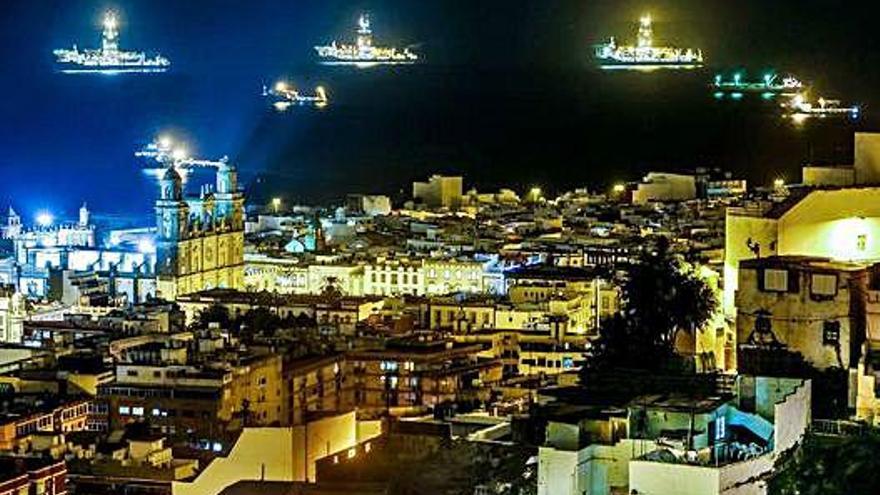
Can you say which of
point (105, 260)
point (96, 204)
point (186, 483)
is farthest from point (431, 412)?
point (96, 204)

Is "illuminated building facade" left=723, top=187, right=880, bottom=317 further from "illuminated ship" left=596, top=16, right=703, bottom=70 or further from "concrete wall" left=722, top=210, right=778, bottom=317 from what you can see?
"illuminated ship" left=596, top=16, right=703, bottom=70

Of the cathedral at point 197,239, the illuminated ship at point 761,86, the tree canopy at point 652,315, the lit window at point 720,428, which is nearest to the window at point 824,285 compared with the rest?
the tree canopy at point 652,315

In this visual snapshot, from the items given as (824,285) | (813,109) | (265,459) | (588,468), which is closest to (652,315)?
(824,285)

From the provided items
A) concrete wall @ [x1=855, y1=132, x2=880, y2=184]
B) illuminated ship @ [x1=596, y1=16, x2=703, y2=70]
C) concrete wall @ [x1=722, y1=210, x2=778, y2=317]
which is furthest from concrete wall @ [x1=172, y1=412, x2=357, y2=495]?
illuminated ship @ [x1=596, y1=16, x2=703, y2=70]

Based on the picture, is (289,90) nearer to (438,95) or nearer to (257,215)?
(438,95)

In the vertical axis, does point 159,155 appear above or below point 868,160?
above

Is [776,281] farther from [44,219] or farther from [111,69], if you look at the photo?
[111,69]

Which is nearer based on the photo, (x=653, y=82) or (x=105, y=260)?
(x=105, y=260)
